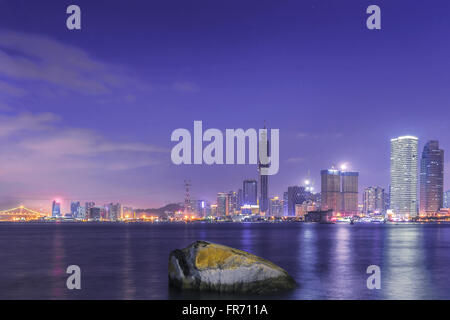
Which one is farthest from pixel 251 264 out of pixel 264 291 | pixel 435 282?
pixel 435 282

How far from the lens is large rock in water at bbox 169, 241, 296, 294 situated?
25188mm

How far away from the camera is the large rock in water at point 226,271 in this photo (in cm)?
2519

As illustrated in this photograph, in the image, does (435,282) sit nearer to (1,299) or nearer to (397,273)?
(397,273)

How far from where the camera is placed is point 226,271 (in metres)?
25.3

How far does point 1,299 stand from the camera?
27016 mm

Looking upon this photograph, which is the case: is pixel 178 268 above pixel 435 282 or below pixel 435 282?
above

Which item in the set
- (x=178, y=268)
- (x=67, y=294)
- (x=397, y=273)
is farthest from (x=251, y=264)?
(x=397, y=273)
